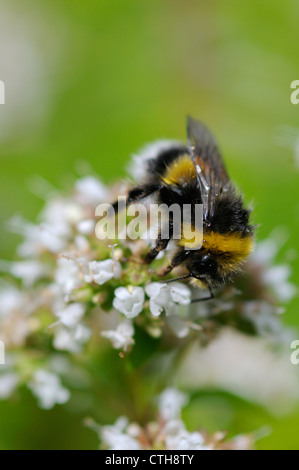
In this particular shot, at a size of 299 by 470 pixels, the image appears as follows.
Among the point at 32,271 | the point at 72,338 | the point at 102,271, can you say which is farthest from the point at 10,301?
the point at 102,271

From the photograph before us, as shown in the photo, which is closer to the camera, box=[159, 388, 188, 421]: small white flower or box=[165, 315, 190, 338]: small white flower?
box=[165, 315, 190, 338]: small white flower

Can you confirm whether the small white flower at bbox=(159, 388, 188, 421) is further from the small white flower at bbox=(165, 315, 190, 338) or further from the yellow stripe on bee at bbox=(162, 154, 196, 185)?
the yellow stripe on bee at bbox=(162, 154, 196, 185)

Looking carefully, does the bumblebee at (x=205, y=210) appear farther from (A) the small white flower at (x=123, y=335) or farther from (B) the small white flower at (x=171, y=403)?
(B) the small white flower at (x=171, y=403)

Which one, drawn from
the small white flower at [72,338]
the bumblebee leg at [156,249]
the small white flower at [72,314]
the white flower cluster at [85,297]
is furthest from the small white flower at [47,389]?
the bumblebee leg at [156,249]

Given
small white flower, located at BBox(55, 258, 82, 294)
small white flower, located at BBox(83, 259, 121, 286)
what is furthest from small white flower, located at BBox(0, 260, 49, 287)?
small white flower, located at BBox(83, 259, 121, 286)

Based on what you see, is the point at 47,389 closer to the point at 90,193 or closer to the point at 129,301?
the point at 129,301
